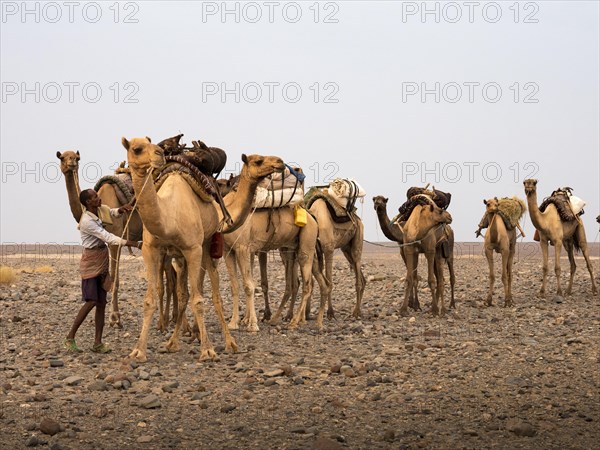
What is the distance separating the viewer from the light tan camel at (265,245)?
13.6 meters

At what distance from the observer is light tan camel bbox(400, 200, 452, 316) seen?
16.5 metres

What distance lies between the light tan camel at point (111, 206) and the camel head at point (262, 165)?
2.18 metres

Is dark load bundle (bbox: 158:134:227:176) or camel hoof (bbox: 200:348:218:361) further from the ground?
dark load bundle (bbox: 158:134:227:176)

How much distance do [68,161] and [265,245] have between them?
3539 mm

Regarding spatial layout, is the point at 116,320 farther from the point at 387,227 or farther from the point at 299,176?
the point at 387,227

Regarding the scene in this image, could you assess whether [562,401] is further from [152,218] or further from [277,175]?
[277,175]

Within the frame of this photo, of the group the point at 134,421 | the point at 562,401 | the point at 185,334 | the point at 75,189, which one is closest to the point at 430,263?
the point at 185,334

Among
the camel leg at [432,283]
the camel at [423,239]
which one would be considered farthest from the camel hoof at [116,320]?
the camel leg at [432,283]

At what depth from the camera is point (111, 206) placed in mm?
13828

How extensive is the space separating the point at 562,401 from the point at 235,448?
3.36m

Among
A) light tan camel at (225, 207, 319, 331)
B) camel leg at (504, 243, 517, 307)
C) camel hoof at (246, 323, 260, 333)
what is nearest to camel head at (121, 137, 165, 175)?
light tan camel at (225, 207, 319, 331)

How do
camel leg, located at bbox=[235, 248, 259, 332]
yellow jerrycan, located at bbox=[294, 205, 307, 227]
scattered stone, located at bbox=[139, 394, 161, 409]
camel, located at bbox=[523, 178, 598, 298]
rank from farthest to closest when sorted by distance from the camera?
camel, located at bbox=[523, 178, 598, 298]
yellow jerrycan, located at bbox=[294, 205, 307, 227]
camel leg, located at bbox=[235, 248, 259, 332]
scattered stone, located at bbox=[139, 394, 161, 409]

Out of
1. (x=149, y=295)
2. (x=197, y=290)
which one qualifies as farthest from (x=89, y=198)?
(x=197, y=290)

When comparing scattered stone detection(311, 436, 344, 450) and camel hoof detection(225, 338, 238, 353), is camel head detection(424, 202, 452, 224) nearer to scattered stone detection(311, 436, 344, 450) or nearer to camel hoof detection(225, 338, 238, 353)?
camel hoof detection(225, 338, 238, 353)
